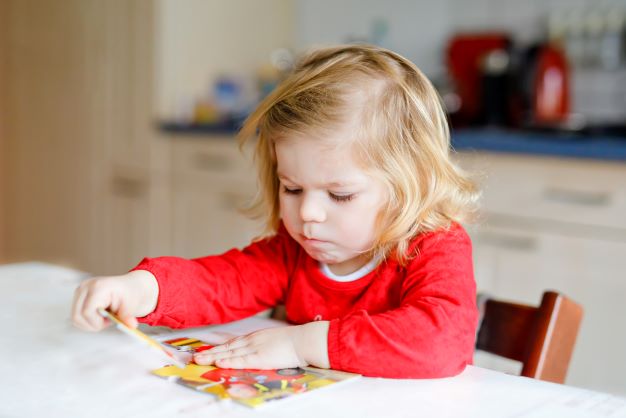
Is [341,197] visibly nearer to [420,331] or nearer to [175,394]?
[420,331]

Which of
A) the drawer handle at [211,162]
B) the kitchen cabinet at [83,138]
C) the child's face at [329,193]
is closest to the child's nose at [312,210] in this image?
the child's face at [329,193]

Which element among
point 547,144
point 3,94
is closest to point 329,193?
point 547,144

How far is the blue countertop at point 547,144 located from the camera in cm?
186

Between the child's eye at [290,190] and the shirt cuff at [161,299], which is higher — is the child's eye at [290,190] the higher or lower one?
the higher one

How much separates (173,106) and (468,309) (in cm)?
209

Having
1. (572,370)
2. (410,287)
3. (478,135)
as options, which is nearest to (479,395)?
(410,287)

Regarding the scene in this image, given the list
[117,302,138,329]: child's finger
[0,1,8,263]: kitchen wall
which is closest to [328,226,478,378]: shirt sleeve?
[117,302,138,329]: child's finger

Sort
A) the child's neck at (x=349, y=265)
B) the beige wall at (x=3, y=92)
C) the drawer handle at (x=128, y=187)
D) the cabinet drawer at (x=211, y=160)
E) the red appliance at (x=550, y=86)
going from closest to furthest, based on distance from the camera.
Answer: the child's neck at (x=349, y=265)
the red appliance at (x=550, y=86)
the cabinet drawer at (x=211, y=160)
the drawer handle at (x=128, y=187)
the beige wall at (x=3, y=92)

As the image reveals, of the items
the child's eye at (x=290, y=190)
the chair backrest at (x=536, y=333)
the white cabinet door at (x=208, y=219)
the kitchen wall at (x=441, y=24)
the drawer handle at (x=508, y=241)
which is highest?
the kitchen wall at (x=441, y=24)

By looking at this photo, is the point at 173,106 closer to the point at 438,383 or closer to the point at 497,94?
the point at 497,94

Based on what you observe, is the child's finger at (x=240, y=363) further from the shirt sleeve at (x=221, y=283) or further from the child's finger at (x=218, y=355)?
the shirt sleeve at (x=221, y=283)

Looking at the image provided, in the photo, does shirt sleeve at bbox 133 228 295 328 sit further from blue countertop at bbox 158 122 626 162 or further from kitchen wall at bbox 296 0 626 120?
kitchen wall at bbox 296 0 626 120

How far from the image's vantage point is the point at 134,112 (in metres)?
2.87

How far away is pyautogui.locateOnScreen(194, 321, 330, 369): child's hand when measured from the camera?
825 mm
